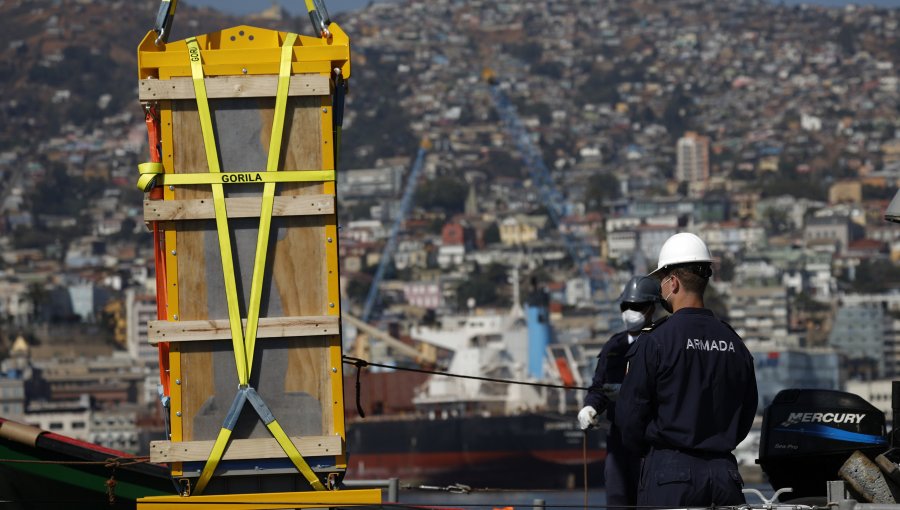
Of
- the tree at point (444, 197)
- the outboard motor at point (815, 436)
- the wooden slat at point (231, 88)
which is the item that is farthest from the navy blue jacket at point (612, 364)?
the tree at point (444, 197)

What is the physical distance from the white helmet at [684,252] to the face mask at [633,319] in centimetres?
122

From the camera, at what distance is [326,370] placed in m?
4.57

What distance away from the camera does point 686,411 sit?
4078 mm

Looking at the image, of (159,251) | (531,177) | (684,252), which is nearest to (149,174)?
(159,251)

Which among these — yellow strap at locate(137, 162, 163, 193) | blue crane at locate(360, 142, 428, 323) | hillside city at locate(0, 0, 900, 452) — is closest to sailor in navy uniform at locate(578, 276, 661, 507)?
yellow strap at locate(137, 162, 163, 193)

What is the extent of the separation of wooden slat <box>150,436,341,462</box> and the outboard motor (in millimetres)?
1109

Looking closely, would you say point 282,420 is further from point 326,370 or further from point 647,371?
point 647,371

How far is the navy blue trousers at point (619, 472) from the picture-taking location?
532 cm

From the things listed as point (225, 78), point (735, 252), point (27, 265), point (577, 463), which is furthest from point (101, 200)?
point (225, 78)

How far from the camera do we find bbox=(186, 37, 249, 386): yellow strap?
14.9 feet

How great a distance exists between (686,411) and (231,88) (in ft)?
4.57

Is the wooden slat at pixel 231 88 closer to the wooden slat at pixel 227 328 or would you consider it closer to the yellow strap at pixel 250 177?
the yellow strap at pixel 250 177

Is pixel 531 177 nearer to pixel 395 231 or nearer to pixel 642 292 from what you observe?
pixel 395 231

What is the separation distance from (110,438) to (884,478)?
6235 centimetres
